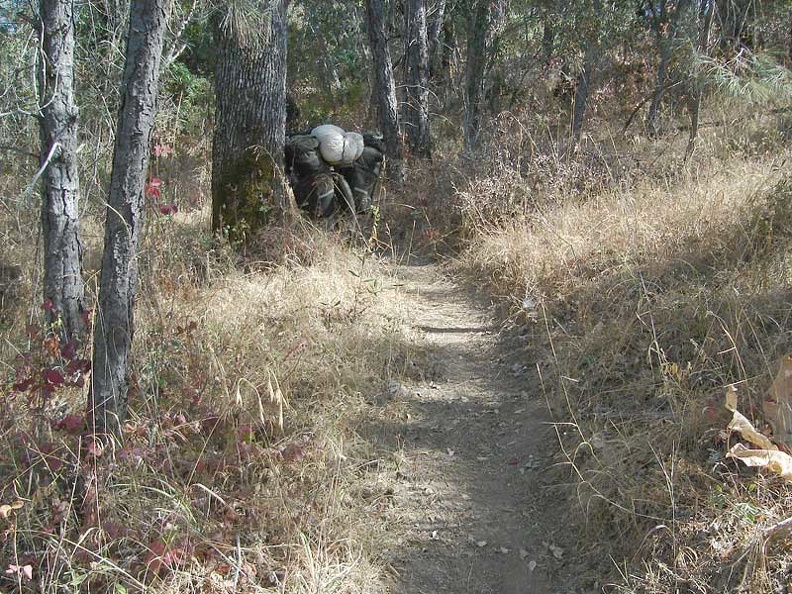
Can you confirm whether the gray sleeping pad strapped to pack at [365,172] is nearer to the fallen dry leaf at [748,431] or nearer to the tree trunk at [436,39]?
the fallen dry leaf at [748,431]

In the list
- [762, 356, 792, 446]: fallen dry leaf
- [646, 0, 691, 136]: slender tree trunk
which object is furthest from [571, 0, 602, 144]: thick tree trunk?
[762, 356, 792, 446]: fallen dry leaf

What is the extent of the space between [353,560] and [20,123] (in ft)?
17.0

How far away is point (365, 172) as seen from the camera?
7.70m

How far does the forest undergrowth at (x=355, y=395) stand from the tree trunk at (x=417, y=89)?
3747 mm

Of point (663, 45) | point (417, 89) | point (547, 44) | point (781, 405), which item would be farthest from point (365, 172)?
point (547, 44)

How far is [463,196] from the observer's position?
7328 millimetres

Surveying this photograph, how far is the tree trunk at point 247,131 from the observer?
6.27 meters

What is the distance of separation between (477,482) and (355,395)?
947 millimetres

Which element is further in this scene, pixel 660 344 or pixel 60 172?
pixel 660 344

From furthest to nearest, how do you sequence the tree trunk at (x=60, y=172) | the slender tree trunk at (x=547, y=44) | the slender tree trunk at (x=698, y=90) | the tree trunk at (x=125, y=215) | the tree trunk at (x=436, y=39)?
the tree trunk at (x=436, y=39)
the slender tree trunk at (x=547, y=44)
the slender tree trunk at (x=698, y=90)
the tree trunk at (x=60, y=172)
the tree trunk at (x=125, y=215)

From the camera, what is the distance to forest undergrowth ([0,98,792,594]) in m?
2.99

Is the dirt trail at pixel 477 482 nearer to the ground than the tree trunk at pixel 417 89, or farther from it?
nearer to the ground

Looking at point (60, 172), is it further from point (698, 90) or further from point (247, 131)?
point (698, 90)

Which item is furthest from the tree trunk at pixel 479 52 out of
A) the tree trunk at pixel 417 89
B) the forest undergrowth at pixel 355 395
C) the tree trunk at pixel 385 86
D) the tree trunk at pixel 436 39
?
the forest undergrowth at pixel 355 395
